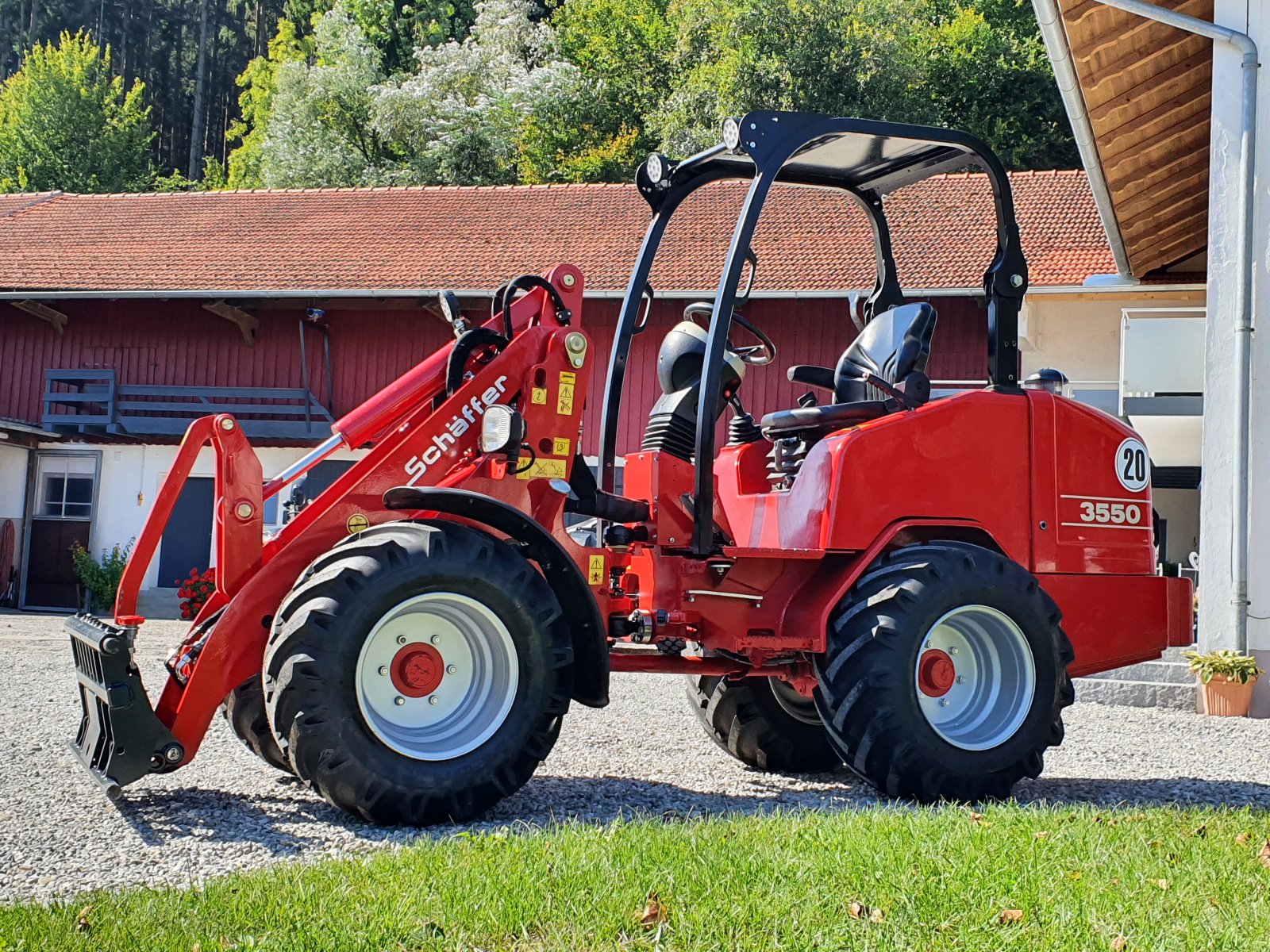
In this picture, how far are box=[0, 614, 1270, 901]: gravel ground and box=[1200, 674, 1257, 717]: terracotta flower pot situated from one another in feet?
1.03

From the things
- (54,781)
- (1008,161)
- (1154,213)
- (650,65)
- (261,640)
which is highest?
(650,65)

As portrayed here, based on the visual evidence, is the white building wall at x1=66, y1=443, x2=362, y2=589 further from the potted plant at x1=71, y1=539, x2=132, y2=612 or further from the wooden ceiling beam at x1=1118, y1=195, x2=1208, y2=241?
the wooden ceiling beam at x1=1118, y1=195, x2=1208, y2=241

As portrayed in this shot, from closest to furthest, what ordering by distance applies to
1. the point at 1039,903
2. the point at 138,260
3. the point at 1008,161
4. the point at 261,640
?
the point at 1039,903, the point at 261,640, the point at 138,260, the point at 1008,161

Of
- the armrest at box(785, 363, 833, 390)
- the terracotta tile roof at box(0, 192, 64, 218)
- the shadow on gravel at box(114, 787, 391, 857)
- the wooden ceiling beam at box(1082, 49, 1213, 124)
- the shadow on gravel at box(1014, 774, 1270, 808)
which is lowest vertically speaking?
the shadow on gravel at box(114, 787, 391, 857)

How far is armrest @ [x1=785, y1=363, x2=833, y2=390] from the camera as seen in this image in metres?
6.20

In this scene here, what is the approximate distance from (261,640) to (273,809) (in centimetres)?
69

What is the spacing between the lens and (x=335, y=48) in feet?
138

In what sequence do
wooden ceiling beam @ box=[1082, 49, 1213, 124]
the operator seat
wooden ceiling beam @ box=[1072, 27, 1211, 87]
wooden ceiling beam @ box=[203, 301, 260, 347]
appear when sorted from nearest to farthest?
the operator seat → wooden ceiling beam @ box=[1072, 27, 1211, 87] → wooden ceiling beam @ box=[1082, 49, 1213, 124] → wooden ceiling beam @ box=[203, 301, 260, 347]

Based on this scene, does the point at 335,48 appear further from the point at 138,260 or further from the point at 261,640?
the point at 261,640

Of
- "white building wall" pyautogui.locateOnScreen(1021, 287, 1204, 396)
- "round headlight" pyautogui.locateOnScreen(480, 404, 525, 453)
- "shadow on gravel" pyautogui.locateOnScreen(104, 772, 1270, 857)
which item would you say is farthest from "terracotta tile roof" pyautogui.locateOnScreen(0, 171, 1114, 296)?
"round headlight" pyautogui.locateOnScreen(480, 404, 525, 453)

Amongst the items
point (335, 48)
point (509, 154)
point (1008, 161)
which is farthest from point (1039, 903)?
point (335, 48)

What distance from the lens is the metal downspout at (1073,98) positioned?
33.7ft

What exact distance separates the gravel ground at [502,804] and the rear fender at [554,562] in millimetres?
550

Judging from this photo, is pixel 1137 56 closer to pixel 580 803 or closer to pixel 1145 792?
pixel 1145 792
